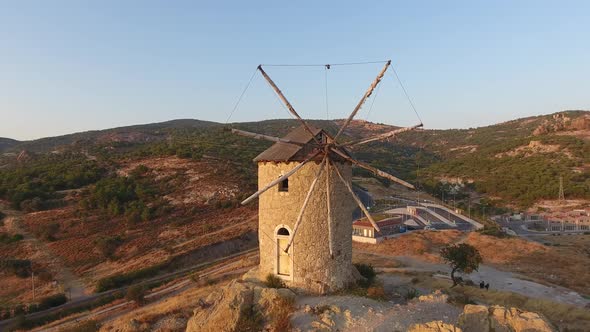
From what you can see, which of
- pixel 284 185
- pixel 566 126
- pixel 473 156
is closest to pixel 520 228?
pixel 284 185

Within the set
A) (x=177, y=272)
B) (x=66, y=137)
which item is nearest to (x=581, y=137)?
(x=177, y=272)

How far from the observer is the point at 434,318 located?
38.9ft

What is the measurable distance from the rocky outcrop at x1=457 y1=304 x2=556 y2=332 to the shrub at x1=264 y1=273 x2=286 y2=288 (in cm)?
598

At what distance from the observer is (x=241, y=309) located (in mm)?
11812

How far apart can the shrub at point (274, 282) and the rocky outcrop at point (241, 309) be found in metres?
0.67

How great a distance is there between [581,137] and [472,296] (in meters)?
90.6

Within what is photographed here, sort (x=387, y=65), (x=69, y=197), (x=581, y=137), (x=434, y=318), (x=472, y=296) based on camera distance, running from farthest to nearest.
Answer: (x=581, y=137), (x=69, y=197), (x=472, y=296), (x=387, y=65), (x=434, y=318)

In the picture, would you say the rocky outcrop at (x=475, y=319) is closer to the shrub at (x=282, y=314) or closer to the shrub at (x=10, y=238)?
the shrub at (x=282, y=314)

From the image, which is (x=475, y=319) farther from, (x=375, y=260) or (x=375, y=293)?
(x=375, y=260)

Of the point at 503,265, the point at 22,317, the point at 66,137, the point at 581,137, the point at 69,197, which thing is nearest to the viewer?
the point at 22,317

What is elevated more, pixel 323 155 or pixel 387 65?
pixel 387 65

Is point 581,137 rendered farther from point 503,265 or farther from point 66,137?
point 66,137

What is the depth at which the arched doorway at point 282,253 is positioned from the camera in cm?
1404

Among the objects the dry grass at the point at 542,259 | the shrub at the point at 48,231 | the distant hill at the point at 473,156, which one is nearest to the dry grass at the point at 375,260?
the dry grass at the point at 542,259
